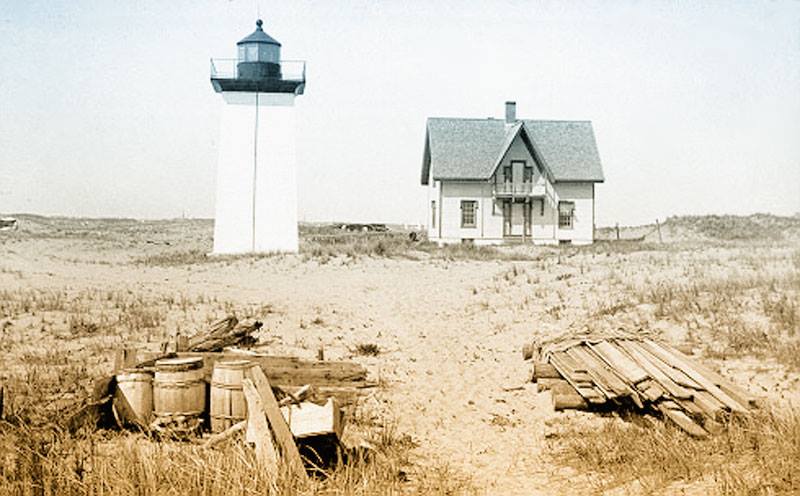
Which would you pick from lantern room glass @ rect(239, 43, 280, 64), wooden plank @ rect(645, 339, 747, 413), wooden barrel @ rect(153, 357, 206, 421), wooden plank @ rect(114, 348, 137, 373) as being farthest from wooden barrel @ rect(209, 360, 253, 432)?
lantern room glass @ rect(239, 43, 280, 64)

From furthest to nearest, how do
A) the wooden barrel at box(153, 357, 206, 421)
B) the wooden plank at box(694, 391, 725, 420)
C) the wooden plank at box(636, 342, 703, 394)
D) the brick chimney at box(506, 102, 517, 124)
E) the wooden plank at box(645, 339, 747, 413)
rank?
1. the brick chimney at box(506, 102, 517, 124)
2. the wooden plank at box(636, 342, 703, 394)
3. the wooden plank at box(645, 339, 747, 413)
4. the wooden plank at box(694, 391, 725, 420)
5. the wooden barrel at box(153, 357, 206, 421)

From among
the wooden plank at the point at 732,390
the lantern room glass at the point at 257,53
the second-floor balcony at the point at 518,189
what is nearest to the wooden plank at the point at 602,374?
the wooden plank at the point at 732,390

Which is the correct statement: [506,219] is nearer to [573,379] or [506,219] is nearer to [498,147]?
[498,147]

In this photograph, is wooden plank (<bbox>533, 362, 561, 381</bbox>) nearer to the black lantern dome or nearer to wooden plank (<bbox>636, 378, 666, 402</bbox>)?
wooden plank (<bbox>636, 378, 666, 402</bbox>)

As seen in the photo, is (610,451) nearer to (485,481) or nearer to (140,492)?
(485,481)

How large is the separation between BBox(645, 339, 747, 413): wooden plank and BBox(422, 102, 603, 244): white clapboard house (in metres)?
26.5

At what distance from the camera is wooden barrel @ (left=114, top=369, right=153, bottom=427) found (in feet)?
22.8

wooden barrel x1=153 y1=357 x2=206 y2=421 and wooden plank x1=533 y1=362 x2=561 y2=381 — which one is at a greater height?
wooden barrel x1=153 y1=357 x2=206 y2=421

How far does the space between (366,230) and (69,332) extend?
44.5 m

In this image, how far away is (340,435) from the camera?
598 cm

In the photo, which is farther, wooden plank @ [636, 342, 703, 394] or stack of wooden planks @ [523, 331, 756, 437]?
wooden plank @ [636, 342, 703, 394]

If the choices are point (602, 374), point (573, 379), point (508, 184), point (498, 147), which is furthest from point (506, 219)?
point (602, 374)

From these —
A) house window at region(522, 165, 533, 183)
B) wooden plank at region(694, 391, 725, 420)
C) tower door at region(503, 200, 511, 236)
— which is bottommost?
wooden plank at region(694, 391, 725, 420)

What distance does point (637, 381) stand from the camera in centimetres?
806
